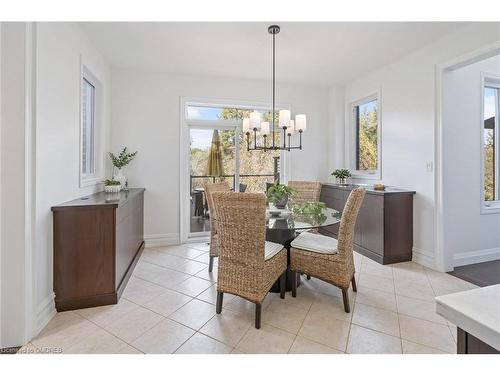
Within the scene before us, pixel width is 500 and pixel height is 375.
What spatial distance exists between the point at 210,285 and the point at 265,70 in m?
3.10

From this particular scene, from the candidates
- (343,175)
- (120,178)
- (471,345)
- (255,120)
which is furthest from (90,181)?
(343,175)

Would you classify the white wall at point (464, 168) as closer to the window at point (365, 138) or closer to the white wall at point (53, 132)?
the window at point (365, 138)

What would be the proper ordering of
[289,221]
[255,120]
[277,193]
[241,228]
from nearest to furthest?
[241,228] < [289,221] < [277,193] < [255,120]

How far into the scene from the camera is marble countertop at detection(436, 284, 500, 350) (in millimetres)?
562

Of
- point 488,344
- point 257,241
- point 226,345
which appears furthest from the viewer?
point 257,241

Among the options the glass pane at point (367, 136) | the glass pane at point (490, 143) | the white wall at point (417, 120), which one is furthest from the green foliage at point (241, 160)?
the glass pane at point (490, 143)

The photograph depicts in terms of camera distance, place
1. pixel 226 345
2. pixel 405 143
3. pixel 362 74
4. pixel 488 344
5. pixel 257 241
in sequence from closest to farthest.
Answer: pixel 488 344 → pixel 226 345 → pixel 257 241 → pixel 405 143 → pixel 362 74

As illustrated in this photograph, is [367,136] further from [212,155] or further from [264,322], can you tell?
[264,322]

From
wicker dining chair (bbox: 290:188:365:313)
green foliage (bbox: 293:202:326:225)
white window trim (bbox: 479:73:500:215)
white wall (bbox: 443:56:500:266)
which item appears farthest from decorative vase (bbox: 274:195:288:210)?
white window trim (bbox: 479:73:500:215)

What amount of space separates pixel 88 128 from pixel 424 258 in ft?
14.7

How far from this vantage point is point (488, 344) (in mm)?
567

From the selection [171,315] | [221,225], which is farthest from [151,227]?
[221,225]

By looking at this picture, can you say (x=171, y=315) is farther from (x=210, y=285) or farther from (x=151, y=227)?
(x=151, y=227)

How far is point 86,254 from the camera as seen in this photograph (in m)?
2.25
